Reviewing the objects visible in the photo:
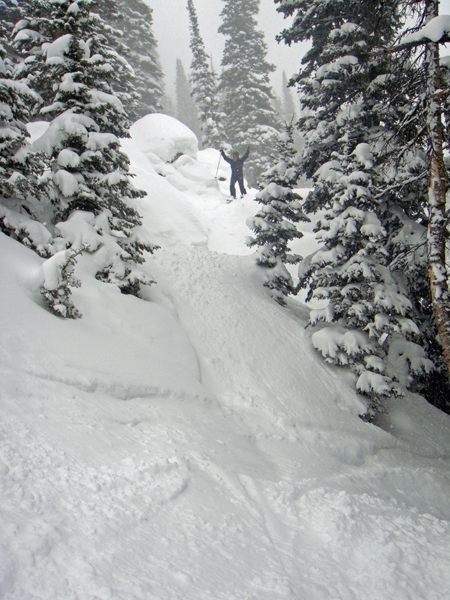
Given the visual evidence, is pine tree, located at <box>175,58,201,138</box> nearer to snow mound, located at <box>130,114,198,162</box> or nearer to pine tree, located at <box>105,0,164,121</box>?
pine tree, located at <box>105,0,164,121</box>

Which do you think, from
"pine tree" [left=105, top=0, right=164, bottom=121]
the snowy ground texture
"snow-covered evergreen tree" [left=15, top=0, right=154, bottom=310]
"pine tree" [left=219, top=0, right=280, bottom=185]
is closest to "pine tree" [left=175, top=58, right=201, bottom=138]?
"pine tree" [left=105, top=0, right=164, bottom=121]

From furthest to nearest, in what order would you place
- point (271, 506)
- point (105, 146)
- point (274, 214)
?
point (274, 214)
point (105, 146)
point (271, 506)

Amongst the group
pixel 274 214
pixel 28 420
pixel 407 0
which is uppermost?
pixel 407 0

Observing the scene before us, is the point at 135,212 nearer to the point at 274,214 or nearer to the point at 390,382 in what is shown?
the point at 274,214

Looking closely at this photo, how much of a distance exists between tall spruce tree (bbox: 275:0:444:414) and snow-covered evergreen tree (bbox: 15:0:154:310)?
208 inches

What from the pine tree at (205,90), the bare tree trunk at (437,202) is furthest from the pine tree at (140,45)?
the bare tree trunk at (437,202)

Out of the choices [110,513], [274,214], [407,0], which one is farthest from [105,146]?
[110,513]

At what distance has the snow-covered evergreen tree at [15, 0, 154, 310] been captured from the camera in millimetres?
7844

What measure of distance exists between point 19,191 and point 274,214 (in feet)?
24.6

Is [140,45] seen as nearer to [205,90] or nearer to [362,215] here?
[205,90]

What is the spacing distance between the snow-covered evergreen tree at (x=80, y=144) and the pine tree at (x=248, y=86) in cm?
2437

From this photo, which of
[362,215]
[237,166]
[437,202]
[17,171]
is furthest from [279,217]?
[237,166]

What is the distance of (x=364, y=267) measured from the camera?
9.04 metres

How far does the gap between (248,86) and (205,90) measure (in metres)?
3.92
